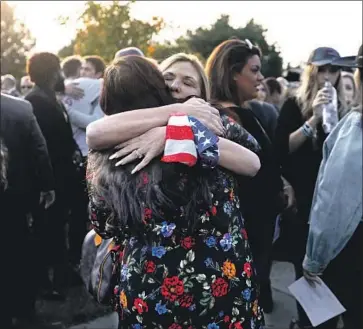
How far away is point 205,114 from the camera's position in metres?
2.23

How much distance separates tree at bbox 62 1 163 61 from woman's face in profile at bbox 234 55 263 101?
20362 mm

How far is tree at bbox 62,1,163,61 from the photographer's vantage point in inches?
939

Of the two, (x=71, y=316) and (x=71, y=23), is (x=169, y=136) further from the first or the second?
(x=71, y=23)

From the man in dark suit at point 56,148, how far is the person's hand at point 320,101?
2.34m

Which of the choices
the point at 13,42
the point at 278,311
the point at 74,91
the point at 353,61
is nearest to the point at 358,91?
the point at 353,61

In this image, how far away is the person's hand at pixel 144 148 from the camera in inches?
84.9

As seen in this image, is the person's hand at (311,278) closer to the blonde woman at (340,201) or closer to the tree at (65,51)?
the blonde woman at (340,201)

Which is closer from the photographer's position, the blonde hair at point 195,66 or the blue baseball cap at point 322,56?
the blonde hair at point 195,66

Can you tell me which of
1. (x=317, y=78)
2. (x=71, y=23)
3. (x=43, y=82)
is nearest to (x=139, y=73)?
(x=317, y=78)

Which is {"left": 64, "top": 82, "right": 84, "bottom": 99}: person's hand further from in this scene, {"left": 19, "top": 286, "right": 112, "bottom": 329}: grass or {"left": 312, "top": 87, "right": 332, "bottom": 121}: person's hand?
{"left": 312, "top": 87, "right": 332, "bottom": 121}: person's hand

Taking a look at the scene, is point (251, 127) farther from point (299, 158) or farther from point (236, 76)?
point (299, 158)

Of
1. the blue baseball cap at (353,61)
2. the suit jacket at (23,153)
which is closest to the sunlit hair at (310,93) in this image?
the blue baseball cap at (353,61)

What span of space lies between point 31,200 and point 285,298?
239 centimetres

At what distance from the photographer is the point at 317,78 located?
4.29 metres
